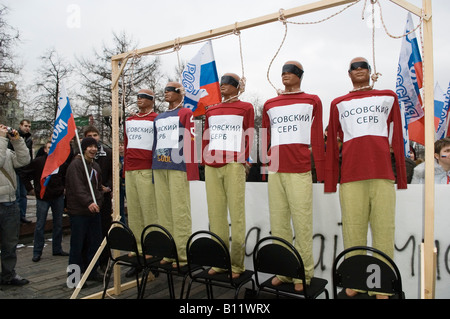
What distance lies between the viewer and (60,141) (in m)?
3.89

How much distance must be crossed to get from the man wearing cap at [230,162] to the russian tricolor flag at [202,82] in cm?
23

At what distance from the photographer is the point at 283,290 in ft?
8.23

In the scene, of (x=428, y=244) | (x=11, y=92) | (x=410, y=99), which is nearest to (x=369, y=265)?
(x=428, y=244)

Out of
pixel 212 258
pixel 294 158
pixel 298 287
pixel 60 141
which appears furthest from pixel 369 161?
pixel 60 141

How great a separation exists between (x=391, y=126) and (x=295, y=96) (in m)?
0.80

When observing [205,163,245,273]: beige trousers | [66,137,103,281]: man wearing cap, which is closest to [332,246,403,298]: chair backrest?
[205,163,245,273]: beige trousers

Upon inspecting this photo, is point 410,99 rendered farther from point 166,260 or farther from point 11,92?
point 11,92

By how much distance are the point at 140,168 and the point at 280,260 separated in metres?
2.10

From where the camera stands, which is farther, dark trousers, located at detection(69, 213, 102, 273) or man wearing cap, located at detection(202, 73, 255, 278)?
dark trousers, located at detection(69, 213, 102, 273)

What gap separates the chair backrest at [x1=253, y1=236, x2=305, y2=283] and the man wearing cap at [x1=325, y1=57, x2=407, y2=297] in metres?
0.46

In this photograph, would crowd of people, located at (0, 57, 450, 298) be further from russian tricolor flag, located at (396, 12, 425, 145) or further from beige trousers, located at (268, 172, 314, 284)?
russian tricolor flag, located at (396, 12, 425, 145)

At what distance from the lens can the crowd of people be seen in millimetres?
2602

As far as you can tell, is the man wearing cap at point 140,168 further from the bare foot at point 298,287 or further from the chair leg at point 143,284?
the bare foot at point 298,287

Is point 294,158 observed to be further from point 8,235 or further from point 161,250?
point 8,235
